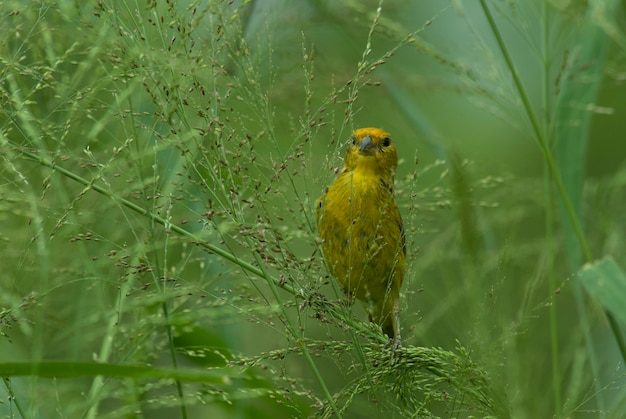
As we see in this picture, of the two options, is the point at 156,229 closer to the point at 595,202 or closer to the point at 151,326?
the point at 151,326

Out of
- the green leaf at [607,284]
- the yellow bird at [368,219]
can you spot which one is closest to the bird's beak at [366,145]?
the yellow bird at [368,219]

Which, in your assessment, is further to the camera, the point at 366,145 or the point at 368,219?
the point at 366,145

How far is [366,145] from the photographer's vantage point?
12.7 ft

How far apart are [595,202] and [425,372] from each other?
1319 millimetres

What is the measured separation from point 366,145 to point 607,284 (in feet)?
7.81

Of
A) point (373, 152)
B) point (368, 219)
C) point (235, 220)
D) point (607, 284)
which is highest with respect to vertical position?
point (607, 284)

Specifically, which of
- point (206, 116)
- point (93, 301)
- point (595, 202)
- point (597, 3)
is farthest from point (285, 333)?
point (595, 202)

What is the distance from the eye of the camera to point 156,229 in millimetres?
2445

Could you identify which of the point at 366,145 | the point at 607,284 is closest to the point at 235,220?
the point at 607,284

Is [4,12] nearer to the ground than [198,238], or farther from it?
farther from it

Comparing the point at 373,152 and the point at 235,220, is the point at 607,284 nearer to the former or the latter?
the point at 235,220

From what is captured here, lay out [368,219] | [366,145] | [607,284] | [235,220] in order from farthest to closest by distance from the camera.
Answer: [366,145] → [368,219] → [235,220] → [607,284]

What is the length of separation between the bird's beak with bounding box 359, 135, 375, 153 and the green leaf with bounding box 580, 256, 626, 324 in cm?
232

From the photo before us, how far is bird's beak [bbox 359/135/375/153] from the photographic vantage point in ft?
12.7
